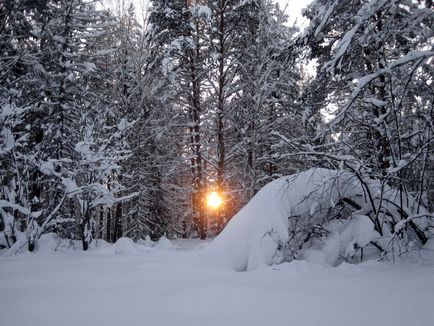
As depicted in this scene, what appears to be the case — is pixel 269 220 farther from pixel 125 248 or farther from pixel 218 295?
pixel 125 248

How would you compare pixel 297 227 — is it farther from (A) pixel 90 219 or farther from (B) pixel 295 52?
(A) pixel 90 219

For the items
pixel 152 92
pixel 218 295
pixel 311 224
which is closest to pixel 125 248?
pixel 311 224

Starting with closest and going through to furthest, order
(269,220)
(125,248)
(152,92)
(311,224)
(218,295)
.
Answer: (218,295) → (269,220) → (311,224) → (125,248) → (152,92)

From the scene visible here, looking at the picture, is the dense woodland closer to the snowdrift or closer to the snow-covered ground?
the snowdrift

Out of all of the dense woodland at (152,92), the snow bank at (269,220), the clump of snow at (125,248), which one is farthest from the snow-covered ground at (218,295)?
the dense woodland at (152,92)

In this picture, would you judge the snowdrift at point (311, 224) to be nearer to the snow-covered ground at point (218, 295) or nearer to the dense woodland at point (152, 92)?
the snow-covered ground at point (218, 295)

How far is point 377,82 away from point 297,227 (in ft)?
19.0

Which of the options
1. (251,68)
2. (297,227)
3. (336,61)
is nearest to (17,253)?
(297,227)

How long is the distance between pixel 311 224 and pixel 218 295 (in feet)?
6.85

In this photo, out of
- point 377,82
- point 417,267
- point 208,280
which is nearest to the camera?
point 208,280

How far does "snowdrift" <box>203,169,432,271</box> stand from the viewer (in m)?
3.75

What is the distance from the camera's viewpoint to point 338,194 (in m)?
4.33

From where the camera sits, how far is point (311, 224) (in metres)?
4.25

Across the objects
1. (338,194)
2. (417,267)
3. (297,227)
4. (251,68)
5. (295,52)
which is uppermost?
(251,68)
